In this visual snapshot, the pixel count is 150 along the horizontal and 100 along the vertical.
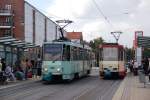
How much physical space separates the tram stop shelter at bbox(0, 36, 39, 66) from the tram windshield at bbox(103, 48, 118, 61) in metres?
6.48

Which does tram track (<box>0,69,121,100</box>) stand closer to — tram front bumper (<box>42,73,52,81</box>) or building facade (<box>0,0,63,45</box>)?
tram front bumper (<box>42,73,52,81</box>)

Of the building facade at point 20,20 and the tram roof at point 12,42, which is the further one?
the building facade at point 20,20

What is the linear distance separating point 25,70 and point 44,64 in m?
5.13

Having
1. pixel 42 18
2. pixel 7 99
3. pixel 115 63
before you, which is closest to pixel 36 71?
pixel 115 63

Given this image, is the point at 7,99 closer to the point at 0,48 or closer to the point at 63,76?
the point at 63,76

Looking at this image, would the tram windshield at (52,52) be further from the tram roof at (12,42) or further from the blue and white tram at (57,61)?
the tram roof at (12,42)

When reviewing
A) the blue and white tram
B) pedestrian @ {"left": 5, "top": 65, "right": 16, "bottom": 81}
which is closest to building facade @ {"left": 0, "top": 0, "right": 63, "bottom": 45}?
pedestrian @ {"left": 5, "top": 65, "right": 16, "bottom": 81}

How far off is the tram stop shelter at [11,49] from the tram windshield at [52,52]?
9.57ft

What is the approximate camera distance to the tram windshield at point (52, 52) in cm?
3403

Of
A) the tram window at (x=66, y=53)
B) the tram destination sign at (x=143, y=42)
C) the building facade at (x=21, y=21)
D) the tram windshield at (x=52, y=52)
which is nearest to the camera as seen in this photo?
the tram windshield at (x=52, y=52)

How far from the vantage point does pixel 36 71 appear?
142 ft

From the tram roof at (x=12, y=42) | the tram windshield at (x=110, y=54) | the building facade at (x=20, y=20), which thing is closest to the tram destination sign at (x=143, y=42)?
the tram windshield at (x=110, y=54)

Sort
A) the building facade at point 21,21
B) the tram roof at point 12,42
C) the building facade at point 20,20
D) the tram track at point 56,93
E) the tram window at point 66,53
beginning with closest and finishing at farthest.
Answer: the tram track at point 56,93 < the tram window at point 66,53 < the tram roof at point 12,42 < the building facade at point 21,21 < the building facade at point 20,20

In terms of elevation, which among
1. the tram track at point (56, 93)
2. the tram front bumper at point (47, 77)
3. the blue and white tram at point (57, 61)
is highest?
the blue and white tram at point (57, 61)
